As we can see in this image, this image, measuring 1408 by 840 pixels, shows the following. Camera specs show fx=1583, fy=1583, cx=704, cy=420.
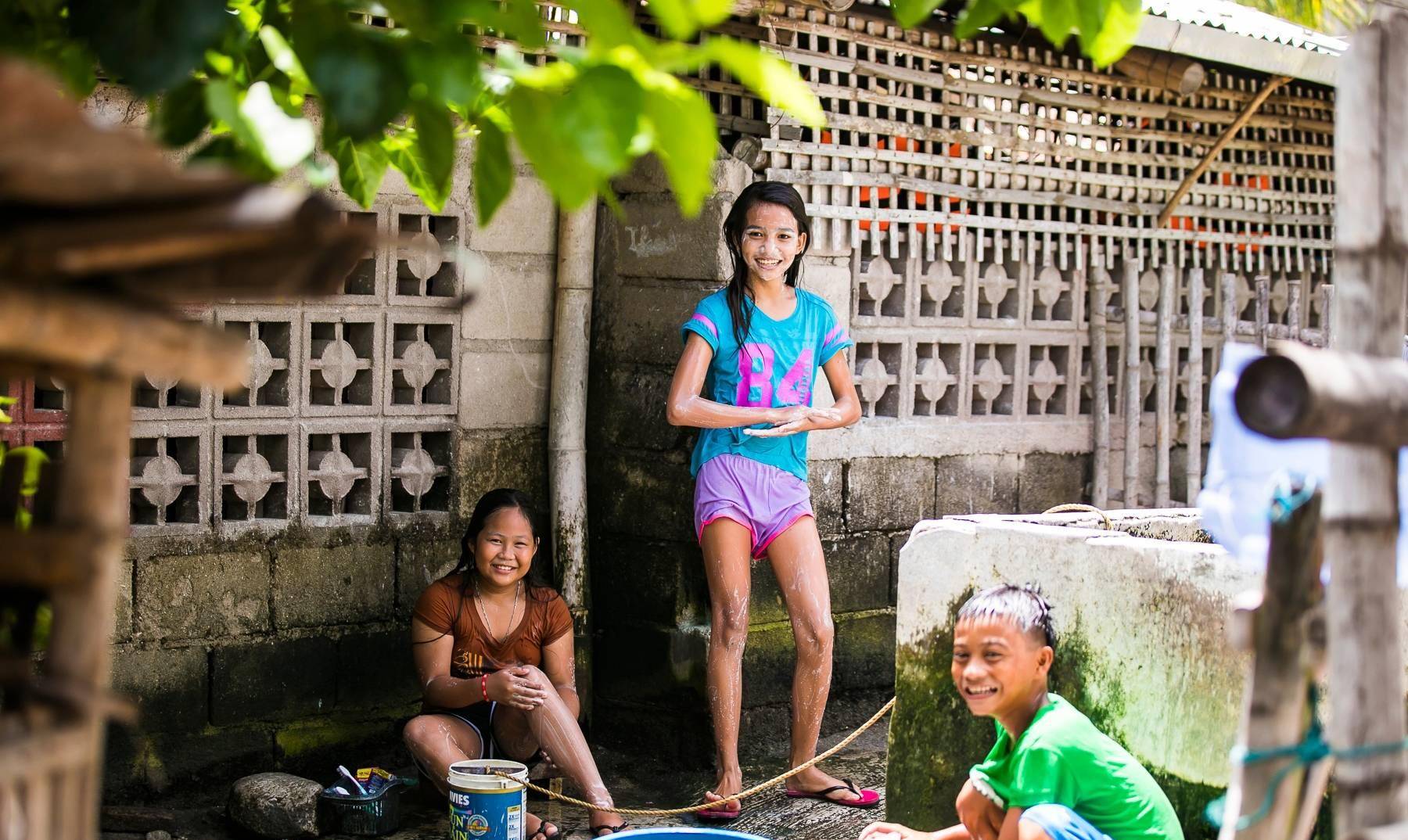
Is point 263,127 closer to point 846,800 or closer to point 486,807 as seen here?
point 486,807

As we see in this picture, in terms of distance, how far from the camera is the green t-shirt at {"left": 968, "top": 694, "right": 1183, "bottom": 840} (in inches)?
147

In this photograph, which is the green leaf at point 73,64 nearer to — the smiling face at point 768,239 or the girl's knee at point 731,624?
the smiling face at point 768,239

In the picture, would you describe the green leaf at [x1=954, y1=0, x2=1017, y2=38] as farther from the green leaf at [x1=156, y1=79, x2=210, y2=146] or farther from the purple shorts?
the purple shorts

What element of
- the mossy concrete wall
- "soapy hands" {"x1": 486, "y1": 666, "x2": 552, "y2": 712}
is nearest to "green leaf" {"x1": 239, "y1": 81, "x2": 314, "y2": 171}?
the mossy concrete wall

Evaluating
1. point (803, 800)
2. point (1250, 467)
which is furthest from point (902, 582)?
point (1250, 467)

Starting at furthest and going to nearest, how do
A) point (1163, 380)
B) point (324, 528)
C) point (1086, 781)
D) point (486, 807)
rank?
point (1163, 380)
point (324, 528)
point (486, 807)
point (1086, 781)

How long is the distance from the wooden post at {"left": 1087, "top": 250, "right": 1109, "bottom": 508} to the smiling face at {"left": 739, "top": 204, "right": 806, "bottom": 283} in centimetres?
236

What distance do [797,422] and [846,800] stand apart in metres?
1.37

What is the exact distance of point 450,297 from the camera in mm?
6145

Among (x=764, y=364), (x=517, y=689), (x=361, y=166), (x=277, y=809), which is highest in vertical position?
(x=361, y=166)

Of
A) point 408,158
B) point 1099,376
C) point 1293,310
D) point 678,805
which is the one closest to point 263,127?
point 408,158

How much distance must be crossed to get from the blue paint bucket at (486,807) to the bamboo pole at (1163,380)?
13.1 ft

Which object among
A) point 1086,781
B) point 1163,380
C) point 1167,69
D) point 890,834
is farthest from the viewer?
point 1163,380

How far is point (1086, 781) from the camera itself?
12.3ft
